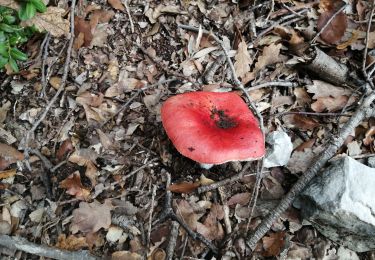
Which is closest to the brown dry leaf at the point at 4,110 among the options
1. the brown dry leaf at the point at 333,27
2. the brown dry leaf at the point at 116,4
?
the brown dry leaf at the point at 116,4

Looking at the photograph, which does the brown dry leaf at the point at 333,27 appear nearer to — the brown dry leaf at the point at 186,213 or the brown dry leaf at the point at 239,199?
the brown dry leaf at the point at 239,199

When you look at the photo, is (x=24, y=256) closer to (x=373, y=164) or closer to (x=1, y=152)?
(x=1, y=152)

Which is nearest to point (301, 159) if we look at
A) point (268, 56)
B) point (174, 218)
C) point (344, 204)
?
point (344, 204)

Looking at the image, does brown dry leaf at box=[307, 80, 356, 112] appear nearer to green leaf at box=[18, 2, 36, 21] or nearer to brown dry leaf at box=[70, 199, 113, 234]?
brown dry leaf at box=[70, 199, 113, 234]

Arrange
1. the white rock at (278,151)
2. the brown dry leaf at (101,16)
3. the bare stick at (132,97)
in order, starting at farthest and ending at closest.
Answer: the brown dry leaf at (101,16) < the bare stick at (132,97) < the white rock at (278,151)

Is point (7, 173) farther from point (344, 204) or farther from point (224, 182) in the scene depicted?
point (344, 204)

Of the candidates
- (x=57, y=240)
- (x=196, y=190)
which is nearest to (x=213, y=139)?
(x=196, y=190)
